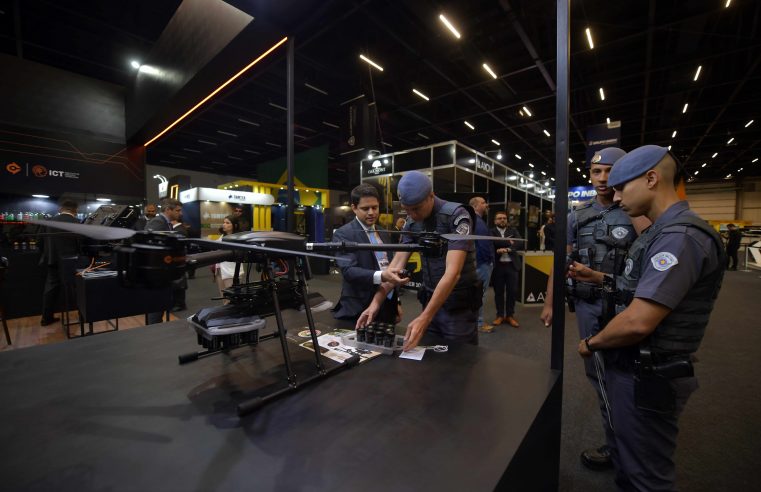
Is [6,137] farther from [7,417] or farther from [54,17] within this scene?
[7,417]

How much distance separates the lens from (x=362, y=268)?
187 cm

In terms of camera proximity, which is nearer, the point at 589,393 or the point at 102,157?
the point at 589,393

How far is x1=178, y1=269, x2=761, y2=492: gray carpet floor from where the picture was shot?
1.67m

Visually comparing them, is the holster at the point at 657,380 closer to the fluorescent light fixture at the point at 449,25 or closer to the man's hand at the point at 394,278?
the man's hand at the point at 394,278

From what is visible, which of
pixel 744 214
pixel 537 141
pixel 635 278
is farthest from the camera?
pixel 744 214

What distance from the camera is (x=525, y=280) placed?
5480mm

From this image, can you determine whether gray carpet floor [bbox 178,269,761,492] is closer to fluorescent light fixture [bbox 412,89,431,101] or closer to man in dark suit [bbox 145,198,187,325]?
man in dark suit [bbox 145,198,187,325]

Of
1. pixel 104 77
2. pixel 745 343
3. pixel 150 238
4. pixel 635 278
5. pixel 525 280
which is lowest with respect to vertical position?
pixel 745 343

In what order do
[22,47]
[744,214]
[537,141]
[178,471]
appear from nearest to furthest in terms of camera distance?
[178,471]
[22,47]
[537,141]
[744,214]

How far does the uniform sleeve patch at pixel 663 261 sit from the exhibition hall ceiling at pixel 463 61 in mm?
2407

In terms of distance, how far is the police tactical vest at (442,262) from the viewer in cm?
158

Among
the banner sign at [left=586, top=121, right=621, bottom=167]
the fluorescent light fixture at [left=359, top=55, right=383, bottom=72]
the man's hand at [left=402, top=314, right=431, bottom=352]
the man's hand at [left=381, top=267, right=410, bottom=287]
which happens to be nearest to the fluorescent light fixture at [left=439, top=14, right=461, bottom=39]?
the fluorescent light fixture at [left=359, top=55, right=383, bottom=72]

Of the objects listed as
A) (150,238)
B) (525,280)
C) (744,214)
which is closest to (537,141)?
(525,280)

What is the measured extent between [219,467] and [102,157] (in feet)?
28.1
